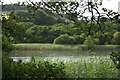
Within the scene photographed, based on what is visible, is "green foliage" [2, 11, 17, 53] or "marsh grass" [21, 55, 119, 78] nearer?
"green foliage" [2, 11, 17, 53]

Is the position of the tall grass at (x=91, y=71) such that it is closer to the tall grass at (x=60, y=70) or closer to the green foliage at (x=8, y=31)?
the tall grass at (x=60, y=70)

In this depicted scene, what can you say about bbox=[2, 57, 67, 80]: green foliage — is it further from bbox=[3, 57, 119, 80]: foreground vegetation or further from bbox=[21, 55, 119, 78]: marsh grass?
bbox=[21, 55, 119, 78]: marsh grass

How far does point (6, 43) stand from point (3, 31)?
0.73 ft

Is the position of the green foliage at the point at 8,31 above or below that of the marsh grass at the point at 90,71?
above

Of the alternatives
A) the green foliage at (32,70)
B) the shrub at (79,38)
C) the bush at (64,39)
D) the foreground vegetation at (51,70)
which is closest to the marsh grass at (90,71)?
the foreground vegetation at (51,70)

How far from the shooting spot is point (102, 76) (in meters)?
2.41

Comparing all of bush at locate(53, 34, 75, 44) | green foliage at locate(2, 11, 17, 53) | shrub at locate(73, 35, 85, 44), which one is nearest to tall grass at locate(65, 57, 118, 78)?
green foliage at locate(2, 11, 17, 53)

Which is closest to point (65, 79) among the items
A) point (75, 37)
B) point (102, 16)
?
point (102, 16)

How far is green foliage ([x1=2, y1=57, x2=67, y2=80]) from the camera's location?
7.25 feet

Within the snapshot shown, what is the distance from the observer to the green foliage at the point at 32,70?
221 cm

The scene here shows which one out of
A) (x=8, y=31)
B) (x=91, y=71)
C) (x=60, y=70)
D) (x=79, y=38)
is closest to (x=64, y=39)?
(x=79, y=38)

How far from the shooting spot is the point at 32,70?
221 centimetres

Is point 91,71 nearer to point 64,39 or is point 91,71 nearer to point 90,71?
point 90,71

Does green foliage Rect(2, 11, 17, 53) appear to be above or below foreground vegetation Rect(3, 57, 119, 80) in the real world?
above
